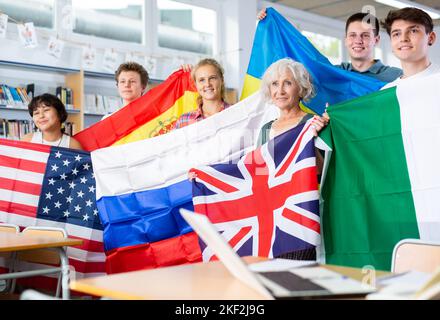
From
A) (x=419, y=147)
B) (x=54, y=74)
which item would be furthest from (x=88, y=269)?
(x=54, y=74)

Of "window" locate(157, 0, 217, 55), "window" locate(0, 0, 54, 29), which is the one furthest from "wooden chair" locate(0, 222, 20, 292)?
"window" locate(157, 0, 217, 55)

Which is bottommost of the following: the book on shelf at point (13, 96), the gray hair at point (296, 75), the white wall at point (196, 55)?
the gray hair at point (296, 75)

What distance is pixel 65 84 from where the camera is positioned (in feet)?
22.7

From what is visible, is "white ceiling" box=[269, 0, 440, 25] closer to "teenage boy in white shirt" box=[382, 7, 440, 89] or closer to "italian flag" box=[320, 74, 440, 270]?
"teenage boy in white shirt" box=[382, 7, 440, 89]

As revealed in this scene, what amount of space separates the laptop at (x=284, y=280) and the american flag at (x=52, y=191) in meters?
2.42

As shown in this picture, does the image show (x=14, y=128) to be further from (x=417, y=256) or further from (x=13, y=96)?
(x=417, y=256)

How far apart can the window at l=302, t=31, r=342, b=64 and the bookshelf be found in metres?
4.57

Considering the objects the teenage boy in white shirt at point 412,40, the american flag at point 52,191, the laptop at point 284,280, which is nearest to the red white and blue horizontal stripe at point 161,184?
the american flag at point 52,191

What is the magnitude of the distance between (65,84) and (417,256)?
19.0 ft

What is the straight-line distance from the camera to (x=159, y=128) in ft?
13.1

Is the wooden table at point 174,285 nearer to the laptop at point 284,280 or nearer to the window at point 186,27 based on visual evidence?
the laptop at point 284,280

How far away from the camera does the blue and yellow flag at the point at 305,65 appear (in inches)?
127

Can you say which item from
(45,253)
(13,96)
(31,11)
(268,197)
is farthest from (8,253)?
(31,11)
